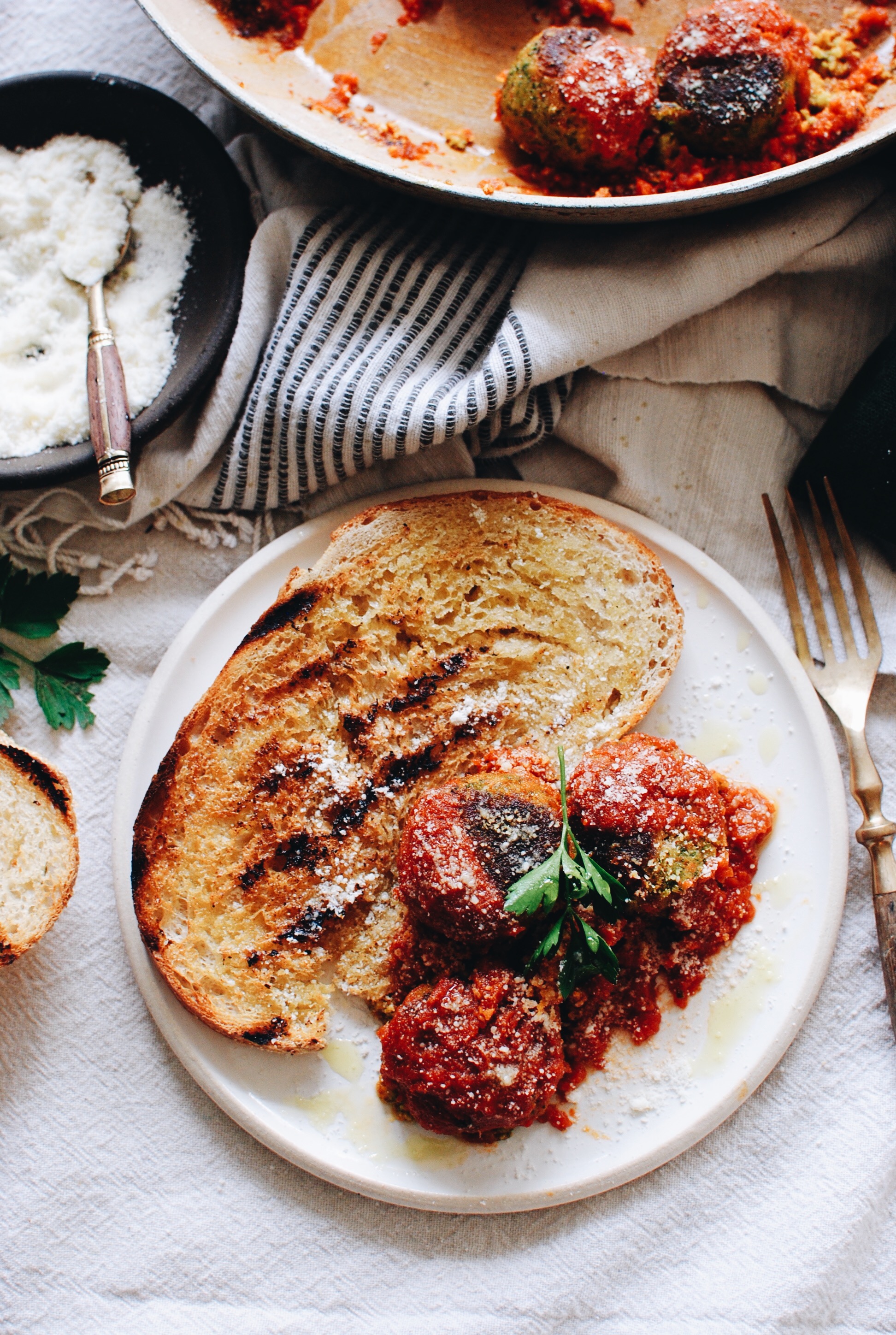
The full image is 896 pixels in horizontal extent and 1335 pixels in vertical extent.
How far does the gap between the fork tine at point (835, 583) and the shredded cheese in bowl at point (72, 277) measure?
195cm

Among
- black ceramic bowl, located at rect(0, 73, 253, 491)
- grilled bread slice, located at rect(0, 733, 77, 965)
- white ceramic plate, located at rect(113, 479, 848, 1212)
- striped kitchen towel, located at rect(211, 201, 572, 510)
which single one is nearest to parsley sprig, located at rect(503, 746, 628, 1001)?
white ceramic plate, located at rect(113, 479, 848, 1212)

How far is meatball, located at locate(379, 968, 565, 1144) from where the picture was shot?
8.54ft

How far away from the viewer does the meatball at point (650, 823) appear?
2703 mm

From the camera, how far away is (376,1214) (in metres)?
3.00

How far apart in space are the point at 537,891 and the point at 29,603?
5.78 feet

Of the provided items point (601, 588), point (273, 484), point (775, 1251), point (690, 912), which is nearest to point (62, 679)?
point (273, 484)

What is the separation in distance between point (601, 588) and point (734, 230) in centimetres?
109

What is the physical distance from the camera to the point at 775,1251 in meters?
2.97

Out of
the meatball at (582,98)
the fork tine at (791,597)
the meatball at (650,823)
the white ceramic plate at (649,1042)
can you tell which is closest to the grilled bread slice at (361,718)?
the white ceramic plate at (649,1042)

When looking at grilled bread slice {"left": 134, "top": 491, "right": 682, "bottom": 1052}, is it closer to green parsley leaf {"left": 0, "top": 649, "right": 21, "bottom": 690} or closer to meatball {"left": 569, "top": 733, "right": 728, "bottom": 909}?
meatball {"left": 569, "top": 733, "right": 728, "bottom": 909}

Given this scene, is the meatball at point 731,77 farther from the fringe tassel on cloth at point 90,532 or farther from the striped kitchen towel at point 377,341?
the fringe tassel on cloth at point 90,532

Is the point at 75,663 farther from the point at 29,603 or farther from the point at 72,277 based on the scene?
the point at 72,277

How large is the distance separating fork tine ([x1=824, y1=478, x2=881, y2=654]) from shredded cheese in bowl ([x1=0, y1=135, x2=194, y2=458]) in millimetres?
1996

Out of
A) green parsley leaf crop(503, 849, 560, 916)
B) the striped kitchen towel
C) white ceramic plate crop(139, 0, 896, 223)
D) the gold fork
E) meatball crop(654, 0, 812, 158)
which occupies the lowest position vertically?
green parsley leaf crop(503, 849, 560, 916)
